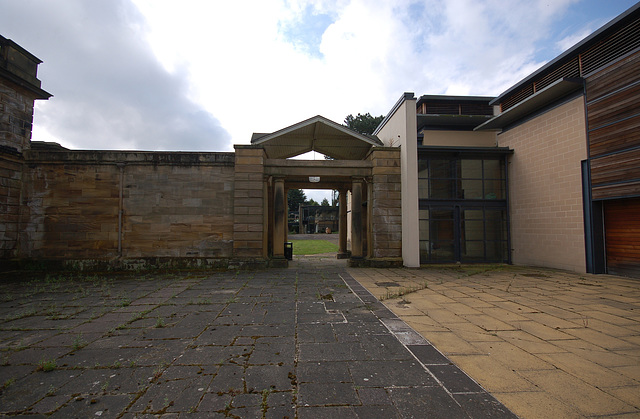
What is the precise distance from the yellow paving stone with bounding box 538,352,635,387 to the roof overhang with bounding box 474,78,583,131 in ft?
32.2

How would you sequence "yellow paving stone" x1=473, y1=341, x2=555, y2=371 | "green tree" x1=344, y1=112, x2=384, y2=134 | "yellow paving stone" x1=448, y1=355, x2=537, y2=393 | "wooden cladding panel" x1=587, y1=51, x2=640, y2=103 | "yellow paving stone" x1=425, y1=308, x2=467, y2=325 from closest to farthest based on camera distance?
"yellow paving stone" x1=448, y1=355, x2=537, y2=393
"yellow paving stone" x1=473, y1=341, x2=555, y2=371
"yellow paving stone" x1=425, y1=308, x2=467, y2=325
"wooden cladding panel" x1=587, y1=51, x2=640, y2=103
"green tree" x1=344, y1=112, x2=384, y2=134

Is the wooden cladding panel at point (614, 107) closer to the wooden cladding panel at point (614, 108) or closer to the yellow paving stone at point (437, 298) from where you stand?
the wooden cladding panel at point (614, 108)

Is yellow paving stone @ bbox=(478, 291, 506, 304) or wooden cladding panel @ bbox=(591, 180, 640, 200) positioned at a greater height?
wooden cladding panel @ bbox=(591, 180, 640, 200)

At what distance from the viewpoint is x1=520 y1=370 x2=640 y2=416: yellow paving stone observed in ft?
7.27

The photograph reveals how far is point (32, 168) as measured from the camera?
31.6 feet

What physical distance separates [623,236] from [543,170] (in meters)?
3.26

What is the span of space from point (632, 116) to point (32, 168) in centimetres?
1895

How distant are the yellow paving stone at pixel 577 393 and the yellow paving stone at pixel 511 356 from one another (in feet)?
0.35

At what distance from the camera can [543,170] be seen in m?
10.7

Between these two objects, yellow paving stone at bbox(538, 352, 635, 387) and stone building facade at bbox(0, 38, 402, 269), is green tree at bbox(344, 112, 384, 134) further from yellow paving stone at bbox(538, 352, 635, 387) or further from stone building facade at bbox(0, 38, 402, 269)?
yellow paving stone at bbox(538, 352, 635, 387)

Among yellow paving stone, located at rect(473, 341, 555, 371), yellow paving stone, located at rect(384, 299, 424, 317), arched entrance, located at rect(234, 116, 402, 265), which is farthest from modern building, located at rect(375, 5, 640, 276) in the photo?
yellow paving stone, located at rect(473, 341, 555, 371)

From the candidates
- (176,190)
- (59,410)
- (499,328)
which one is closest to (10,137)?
(176,190)

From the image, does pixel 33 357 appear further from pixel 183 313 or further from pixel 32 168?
pixel 32 168

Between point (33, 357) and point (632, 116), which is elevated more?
point (632, 116)
